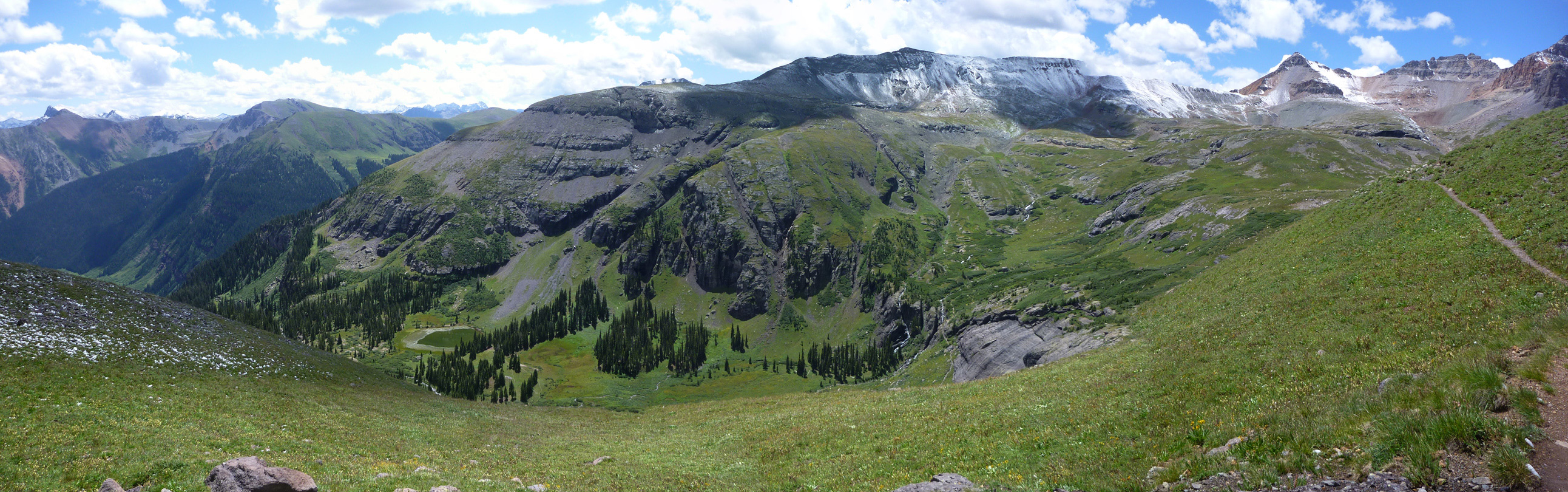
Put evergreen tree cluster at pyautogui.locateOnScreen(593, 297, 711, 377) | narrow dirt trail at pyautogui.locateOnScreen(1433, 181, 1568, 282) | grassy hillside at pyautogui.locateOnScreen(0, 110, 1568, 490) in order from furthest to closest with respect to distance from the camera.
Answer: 1. evergreen tree cluster at pyautogui.locateOnScreen(593, 297, 711, 377)
2. narrow dirt trail at pyautogui.locateOnScreen(1433, 181, 1568, 282)
3. grassy hillside at pyautogui.locateOnScreen(0, 110, 1568, 490)

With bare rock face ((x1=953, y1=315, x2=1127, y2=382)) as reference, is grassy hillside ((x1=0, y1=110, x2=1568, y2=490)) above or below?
above

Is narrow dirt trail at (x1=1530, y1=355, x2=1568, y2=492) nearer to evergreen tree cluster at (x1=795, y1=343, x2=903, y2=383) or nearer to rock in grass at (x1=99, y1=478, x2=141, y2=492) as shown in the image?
rock in grass at (x1=99, y1=478, x2=141, y2=492)

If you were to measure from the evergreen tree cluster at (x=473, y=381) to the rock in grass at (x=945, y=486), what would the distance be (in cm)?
13710

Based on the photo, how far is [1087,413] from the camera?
2531 centimetres

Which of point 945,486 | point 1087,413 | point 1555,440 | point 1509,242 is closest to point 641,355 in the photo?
point 1087,413

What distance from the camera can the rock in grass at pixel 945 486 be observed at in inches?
713

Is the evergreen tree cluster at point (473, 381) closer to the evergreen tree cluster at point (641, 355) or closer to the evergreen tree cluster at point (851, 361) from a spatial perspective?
the evergreen tree cluster at point (641, 355)

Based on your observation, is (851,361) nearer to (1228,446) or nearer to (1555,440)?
(1228,446)

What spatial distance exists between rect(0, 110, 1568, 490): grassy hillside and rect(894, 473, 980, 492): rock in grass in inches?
50.6

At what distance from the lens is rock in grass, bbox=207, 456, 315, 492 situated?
1822 centimetres

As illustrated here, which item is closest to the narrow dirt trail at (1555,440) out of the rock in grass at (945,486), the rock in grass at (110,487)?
the rock in grass at (945,486)

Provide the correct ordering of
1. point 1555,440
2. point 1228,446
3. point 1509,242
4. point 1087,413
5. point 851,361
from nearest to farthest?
point 1555,440 → point 1228,446 → point 1087,413 → point 1509,242 → point 851,361

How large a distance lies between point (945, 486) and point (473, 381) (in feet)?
499

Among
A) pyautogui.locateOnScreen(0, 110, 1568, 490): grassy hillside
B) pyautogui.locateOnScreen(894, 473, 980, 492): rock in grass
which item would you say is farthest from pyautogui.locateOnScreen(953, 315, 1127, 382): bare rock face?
pyautogui.locateOnScreen(894, 473, 980, 492): rock in grass
